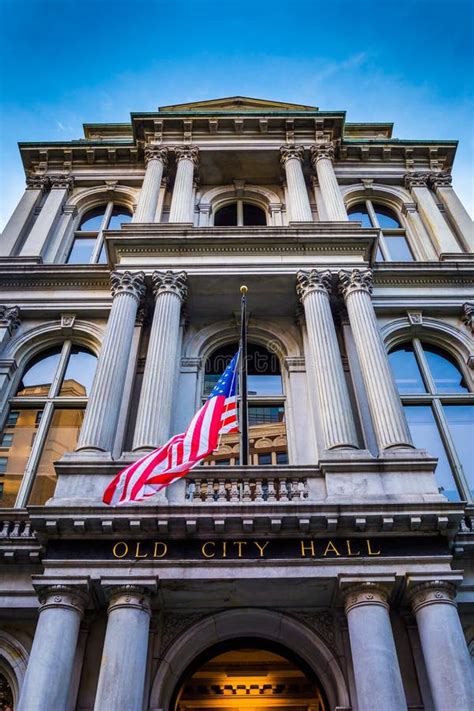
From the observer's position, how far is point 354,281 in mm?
17578

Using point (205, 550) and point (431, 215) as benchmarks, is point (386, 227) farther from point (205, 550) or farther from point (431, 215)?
point (205, 550)

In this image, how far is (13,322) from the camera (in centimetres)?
1859

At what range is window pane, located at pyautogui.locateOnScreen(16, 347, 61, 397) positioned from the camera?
1758 centimetres

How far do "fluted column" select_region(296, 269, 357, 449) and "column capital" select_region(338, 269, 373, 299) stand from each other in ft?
1.24

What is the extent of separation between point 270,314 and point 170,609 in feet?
31.5

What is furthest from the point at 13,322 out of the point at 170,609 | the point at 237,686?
the point at 237,686

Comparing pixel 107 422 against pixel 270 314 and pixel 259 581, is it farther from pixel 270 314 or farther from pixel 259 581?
pixel 270 314

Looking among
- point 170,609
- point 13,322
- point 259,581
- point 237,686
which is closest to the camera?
point 259,581

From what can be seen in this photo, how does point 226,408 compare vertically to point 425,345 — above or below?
below

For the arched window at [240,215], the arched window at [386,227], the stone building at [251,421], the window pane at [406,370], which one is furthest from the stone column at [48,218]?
the window pane at [406,370]

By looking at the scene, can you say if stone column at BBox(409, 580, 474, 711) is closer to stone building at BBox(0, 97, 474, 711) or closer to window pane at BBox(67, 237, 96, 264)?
stone building at BBox(0, 97, 474, 711)

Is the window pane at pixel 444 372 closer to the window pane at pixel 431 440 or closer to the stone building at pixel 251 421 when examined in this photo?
the stone building at pixel 251 421

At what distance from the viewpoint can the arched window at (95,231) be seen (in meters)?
21.9

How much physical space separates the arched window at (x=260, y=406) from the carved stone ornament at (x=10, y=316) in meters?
6.07
